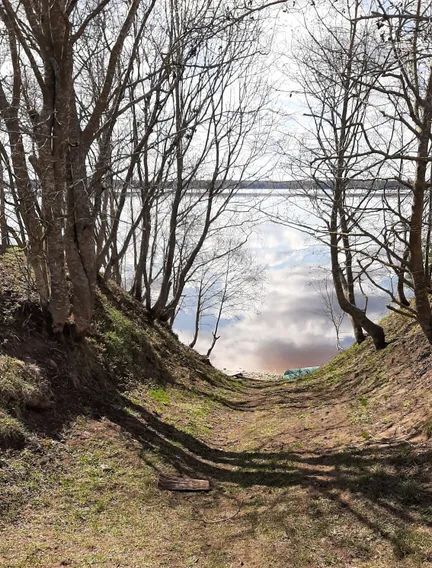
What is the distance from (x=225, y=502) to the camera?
504cm

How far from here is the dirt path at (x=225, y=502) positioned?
3830 millimetres

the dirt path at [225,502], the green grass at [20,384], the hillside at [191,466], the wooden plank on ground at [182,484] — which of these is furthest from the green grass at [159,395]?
the wooden plank on ground at [182,484]

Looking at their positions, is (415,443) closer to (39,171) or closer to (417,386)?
(417,386)

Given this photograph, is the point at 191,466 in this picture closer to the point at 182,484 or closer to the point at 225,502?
the point at 182,484

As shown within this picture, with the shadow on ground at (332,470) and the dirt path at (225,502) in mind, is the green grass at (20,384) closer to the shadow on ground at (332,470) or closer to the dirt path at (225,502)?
the dirt path at (225,502)

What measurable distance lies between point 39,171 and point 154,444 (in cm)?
375

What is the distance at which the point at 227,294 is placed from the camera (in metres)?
27.2

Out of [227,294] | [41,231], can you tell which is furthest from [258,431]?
[227,294]

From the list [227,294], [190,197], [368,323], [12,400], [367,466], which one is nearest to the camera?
[367,466]

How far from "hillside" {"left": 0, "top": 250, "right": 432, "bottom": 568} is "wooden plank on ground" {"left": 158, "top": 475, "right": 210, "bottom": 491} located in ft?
0.32

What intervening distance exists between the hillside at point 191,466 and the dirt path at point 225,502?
2 cm

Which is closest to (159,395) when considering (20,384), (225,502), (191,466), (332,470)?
(191,466)

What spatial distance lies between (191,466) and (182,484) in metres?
0.61

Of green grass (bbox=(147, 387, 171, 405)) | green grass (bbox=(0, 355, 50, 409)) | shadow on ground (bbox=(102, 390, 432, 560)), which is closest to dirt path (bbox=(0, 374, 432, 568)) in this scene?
shadow on ground (bbox=(102, 390, 432, 560))
